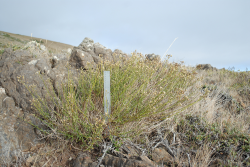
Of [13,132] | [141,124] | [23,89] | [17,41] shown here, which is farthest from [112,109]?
[17,41]

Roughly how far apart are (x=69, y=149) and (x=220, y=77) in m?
7.06

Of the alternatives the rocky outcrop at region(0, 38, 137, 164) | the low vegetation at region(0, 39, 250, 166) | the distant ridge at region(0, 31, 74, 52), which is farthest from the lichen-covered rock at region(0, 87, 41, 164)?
the distant ridge at region(0, 31, 74, 52)

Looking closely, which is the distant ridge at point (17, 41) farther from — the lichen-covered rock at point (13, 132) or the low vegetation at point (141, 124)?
the low vegetation at point (141, 124)

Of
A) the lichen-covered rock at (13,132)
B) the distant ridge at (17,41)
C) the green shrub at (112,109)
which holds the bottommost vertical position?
the lichen-covered rock at (13,132)

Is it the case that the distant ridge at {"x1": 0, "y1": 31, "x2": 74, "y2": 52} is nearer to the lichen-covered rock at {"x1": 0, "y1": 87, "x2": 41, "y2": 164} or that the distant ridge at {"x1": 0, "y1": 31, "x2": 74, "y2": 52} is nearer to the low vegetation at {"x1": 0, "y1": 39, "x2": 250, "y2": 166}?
the lichen-covered rock at {"x1": 0, "y1": 87, "x2": 41, "y2": 164}

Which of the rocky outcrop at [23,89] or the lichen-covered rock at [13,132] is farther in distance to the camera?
the rocky outcrop at [23,89]

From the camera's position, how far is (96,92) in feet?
10.2

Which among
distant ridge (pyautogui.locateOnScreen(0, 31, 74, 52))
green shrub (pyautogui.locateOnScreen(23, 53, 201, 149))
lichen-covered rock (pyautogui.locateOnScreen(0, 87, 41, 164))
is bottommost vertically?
lichen-covered rock (pyautogui.locateOnScreen(0, 87, 41, 164))

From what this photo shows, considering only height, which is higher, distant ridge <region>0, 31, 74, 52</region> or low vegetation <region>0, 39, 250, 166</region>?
distant ridge <region>0, 31, 74, 52</region>

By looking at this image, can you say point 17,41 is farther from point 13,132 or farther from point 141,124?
point 141,124

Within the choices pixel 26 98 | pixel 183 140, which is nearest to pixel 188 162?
pixel 183 140

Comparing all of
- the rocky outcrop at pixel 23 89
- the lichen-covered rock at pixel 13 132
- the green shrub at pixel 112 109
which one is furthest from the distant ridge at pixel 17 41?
the green shrub at pixel 112 109

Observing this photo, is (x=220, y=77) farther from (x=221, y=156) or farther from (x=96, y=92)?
(x=96, y=92)

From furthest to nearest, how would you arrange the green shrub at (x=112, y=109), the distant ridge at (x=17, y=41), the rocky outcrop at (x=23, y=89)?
1. the distant ridge at (x=17, y=41)
2. the rocky outcrop at (x=23, y=89)
3. the green shrub at (x=112, y=109)
